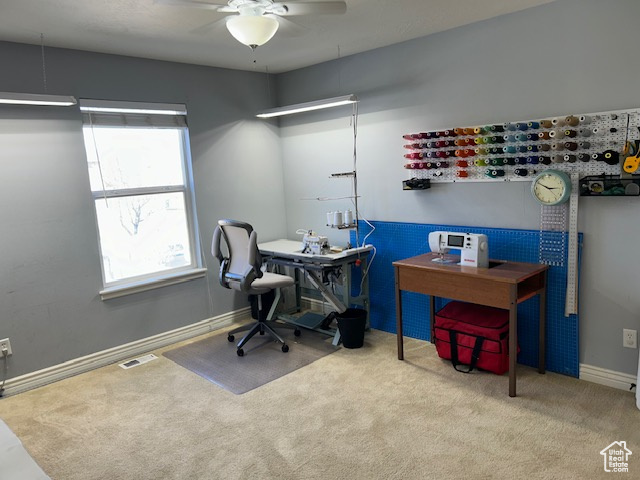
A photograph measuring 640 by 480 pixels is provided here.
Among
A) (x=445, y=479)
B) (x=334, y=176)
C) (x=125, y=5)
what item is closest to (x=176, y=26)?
(x=125, y=5)

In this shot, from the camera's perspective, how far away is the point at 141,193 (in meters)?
4.00

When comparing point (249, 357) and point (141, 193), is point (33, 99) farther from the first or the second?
point (249, 357)

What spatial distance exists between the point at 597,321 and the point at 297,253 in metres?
2.18

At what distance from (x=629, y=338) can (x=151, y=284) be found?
11.1 ft

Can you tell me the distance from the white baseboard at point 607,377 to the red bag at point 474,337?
1.53ft

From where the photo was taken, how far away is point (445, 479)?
221 centimetres

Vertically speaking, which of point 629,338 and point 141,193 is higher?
point 141,193

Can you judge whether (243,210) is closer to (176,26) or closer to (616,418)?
(176,26)

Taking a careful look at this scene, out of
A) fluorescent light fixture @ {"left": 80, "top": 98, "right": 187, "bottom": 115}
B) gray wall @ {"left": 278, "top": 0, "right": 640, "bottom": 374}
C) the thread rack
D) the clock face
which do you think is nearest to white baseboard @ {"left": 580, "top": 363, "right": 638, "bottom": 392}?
gray wall @ {"left": 278, "top": 0, "right": 640, "bottom": 374}

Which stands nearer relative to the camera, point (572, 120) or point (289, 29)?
point (572, 120)

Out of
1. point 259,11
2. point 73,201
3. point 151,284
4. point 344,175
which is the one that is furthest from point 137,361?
point 259,11

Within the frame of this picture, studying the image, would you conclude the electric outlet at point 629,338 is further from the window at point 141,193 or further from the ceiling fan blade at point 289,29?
the window at point 141,193

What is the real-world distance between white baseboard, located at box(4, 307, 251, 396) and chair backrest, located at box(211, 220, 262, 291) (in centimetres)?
70

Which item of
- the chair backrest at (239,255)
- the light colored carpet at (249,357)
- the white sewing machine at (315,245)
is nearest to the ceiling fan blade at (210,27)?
the chair backrest at (239,255)
